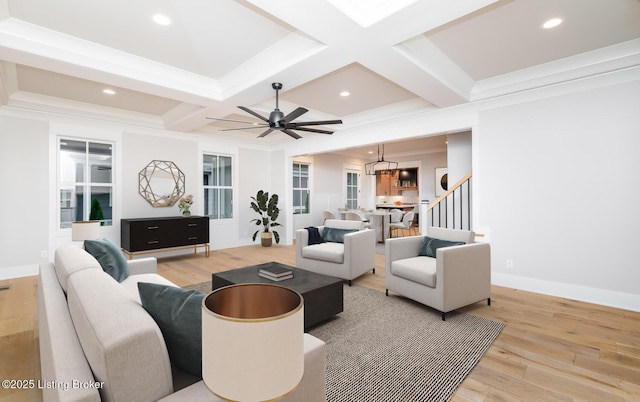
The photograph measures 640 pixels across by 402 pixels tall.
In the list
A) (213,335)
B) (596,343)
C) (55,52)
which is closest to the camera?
(213,335)

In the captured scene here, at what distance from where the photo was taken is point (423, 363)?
2146 mm

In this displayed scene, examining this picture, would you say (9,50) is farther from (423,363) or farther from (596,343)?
(596,343)

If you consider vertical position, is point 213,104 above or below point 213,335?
above

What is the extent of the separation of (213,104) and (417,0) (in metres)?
3.11

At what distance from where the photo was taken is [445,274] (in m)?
2.83

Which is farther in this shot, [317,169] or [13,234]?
[317,169]

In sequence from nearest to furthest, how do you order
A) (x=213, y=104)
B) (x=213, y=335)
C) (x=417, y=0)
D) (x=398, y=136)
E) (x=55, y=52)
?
(x=213, y=335)
(x=417, y=0)
(x=55, y=52)
(x=213, y=104)
(x=398, y=136)

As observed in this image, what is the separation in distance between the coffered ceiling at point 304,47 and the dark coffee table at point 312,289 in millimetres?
2216

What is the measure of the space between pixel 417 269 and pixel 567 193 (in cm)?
215

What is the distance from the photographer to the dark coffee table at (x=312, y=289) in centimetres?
264

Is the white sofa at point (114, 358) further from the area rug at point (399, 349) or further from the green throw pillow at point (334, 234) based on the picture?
the green throw pillow at point (334, 234)

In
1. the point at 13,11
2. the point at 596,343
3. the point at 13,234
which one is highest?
the point at 13,11

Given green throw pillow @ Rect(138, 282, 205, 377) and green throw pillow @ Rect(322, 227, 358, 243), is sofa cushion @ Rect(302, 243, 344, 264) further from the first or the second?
green throw pillow @ Rect(138, 282, 205, 377)

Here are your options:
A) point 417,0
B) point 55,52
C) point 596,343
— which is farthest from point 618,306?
point 55,52
